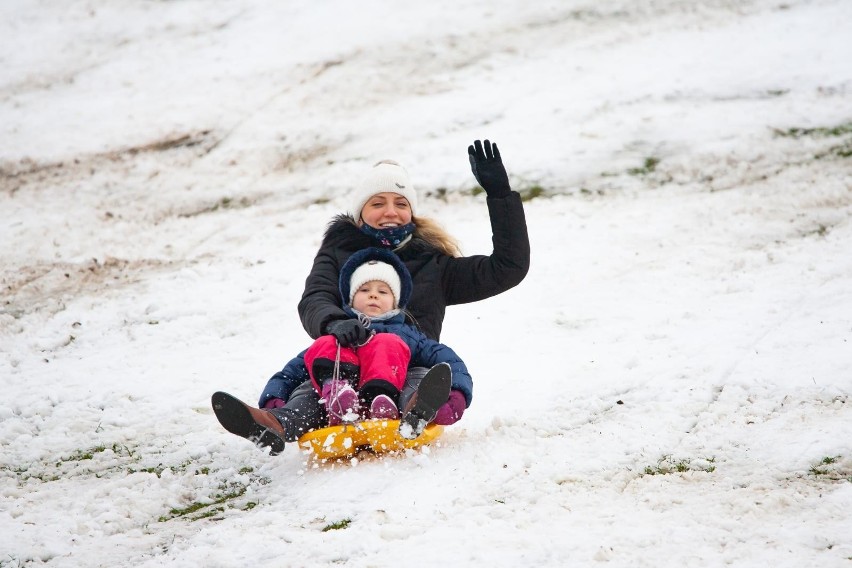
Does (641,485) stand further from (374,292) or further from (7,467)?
(7,467)

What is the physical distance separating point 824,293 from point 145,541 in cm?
471

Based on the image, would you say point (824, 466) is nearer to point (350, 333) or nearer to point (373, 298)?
point (350, 333)

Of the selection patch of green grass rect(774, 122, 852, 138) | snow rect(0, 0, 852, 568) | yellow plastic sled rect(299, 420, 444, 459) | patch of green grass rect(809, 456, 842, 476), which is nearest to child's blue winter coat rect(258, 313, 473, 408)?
snow rect(0, 0, 852, 568)

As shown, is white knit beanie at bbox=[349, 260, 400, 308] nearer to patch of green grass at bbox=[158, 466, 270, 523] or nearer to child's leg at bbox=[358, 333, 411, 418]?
child's leg at bbox=[358, 333, 411, 418]

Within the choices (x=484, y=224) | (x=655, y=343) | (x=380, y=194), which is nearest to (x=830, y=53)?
(x=484, y=224)

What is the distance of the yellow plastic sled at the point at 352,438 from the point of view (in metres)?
3.77

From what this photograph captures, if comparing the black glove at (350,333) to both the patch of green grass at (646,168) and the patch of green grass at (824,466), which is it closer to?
the patch of green grass at (824,466)

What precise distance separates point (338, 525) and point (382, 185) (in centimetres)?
230

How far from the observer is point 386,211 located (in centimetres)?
494

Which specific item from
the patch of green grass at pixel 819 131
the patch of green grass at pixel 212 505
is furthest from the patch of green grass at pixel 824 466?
the patch of green grass at pixel 819 131

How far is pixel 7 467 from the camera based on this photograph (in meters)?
4.10

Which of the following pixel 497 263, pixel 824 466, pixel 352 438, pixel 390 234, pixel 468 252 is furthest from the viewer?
pixel 468 252

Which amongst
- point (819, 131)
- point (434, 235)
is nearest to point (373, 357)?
point (434, 235)

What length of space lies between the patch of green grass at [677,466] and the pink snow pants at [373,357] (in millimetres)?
1265
